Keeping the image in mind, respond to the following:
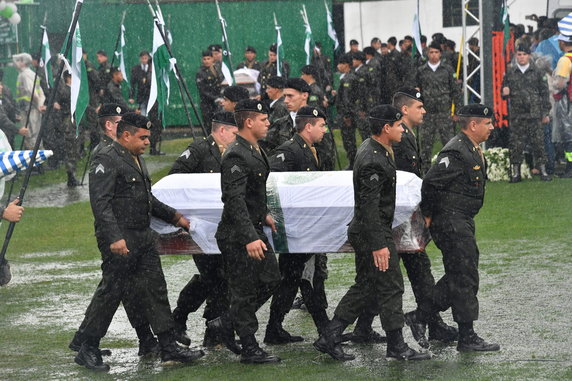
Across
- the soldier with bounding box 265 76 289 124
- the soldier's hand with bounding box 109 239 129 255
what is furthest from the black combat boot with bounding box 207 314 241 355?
the soldier with bounding box 265 76 289 124

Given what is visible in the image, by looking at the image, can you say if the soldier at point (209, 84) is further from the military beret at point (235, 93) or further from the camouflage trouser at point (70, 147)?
the military beret at point (235, 93)

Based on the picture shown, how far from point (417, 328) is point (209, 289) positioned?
5.47 ft

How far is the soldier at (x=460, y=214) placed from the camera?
7957mm

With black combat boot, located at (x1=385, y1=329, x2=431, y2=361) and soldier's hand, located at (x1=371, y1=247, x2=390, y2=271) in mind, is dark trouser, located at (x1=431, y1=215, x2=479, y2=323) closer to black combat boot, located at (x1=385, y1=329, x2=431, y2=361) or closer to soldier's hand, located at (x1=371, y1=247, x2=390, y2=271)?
black combat boot, located at (x1=385, y1=329, x2=431, y2=361)

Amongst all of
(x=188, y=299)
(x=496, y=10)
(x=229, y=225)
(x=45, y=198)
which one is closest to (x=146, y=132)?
(x=229, y=225)

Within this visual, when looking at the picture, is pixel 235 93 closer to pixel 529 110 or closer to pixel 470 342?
pixel 470 342

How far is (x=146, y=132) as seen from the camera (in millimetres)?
8078

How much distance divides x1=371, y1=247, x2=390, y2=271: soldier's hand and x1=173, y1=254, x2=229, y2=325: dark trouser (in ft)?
5.13

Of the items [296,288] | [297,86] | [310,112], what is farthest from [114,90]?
[296,288]

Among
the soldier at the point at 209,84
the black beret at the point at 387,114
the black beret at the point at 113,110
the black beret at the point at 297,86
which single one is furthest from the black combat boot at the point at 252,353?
the soldier at the point at 209,84

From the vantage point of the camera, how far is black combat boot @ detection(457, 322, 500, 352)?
7922 millimetres

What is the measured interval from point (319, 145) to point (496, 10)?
34.0ft

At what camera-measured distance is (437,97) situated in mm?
18516

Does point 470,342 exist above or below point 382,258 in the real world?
below
